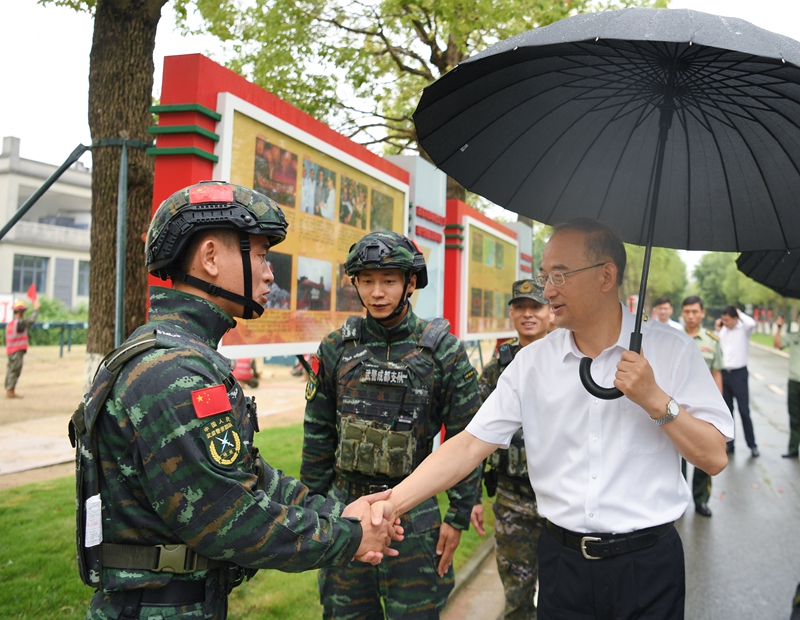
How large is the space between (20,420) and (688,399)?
10980 mm

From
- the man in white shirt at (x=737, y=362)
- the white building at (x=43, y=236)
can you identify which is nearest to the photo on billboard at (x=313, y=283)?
the man in white shirt at (x=737, y=362)

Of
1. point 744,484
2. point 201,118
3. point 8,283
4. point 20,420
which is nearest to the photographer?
point 201,118

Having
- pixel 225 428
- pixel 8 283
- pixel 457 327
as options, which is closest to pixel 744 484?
pixel 457 327

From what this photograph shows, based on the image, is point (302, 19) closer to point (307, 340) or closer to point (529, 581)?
point (307, 340)

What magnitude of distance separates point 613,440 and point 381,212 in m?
4.07

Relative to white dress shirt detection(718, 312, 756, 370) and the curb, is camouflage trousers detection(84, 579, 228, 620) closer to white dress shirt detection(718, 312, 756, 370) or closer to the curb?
the curb

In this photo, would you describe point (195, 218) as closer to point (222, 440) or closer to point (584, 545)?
point (222, 440)

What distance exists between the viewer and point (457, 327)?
26.8ft

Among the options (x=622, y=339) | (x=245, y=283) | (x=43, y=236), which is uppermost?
(x=43, y=236)

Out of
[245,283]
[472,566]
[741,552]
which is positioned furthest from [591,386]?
[741,552]

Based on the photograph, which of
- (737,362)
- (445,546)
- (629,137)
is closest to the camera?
(629,137)

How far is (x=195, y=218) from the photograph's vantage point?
6.06 ft

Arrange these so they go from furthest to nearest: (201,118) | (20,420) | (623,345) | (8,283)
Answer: (8,283) < (20,420) < (201,118) < (623,345)

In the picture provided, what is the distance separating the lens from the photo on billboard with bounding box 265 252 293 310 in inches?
161
